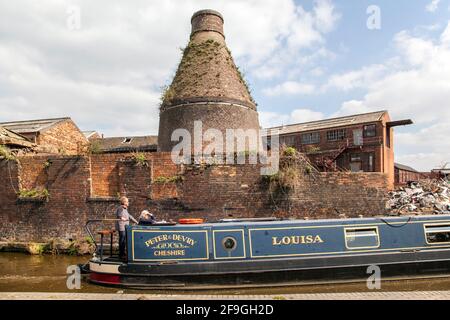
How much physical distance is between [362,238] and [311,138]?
23.3 metres

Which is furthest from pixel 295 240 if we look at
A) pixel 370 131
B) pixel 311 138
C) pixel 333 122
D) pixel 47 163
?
pixel 333 122

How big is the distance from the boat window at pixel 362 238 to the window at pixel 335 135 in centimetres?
2200

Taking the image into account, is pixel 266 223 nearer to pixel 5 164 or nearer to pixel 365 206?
pixel 365 206

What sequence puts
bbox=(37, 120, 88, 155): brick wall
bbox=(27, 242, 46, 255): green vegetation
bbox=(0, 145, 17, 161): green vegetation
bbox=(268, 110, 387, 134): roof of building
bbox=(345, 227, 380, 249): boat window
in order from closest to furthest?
bbox=(345, 227, 380, 249): boat window → bbox=(27, 242, 46, 255): green vegetation → bbox=(0, 145, 17, 161): green vegetation → bbox=(37, 120, 88, 155): brick wall → bbox=(268, 110, 387, 134): roof of building

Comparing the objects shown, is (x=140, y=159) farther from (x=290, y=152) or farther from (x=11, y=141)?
(x=11, y=141)

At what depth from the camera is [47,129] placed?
20.5 metres

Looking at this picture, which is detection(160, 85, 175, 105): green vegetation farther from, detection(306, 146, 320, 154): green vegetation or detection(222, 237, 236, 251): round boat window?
detection(306, 146, 320, 154): green vegetation

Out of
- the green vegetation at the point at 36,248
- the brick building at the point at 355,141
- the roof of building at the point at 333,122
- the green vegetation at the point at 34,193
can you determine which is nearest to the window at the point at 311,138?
the brick building at the point at 355,141

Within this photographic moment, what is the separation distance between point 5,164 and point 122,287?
801cm

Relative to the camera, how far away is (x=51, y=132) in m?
20.8

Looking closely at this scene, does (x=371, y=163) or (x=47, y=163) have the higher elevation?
(x=371, y=163)

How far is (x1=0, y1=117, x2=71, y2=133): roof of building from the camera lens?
20305 millimetres

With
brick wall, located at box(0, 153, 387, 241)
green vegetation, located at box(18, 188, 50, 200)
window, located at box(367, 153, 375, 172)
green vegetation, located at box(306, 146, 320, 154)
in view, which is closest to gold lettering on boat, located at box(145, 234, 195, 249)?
brick wall, located at box(0, 153, 387, 241)

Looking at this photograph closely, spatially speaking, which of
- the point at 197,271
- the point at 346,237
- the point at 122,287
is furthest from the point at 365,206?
the point at 122,287
